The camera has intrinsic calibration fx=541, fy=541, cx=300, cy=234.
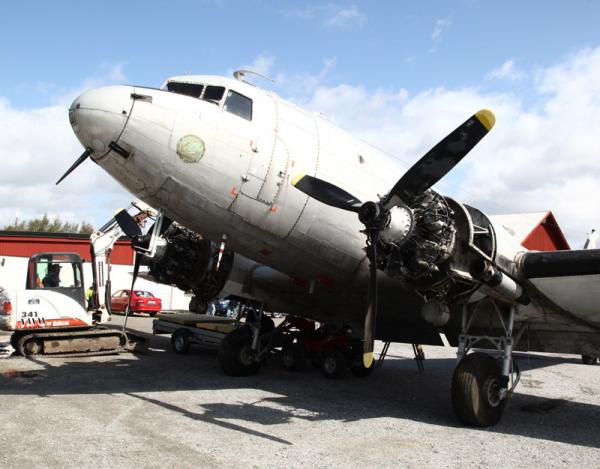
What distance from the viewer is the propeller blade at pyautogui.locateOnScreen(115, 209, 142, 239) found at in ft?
42.7

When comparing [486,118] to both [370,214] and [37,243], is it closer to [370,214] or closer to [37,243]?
[370,214]

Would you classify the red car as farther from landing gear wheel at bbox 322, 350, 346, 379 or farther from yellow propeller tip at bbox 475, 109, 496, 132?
yellow propeller tip at bbox 475, 109, 496, 132

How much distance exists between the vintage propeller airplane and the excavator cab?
24.3 ft

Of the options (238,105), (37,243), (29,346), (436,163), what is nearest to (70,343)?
(29,346)

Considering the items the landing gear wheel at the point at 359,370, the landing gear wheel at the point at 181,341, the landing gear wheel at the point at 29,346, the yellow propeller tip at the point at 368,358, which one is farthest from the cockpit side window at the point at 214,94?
the landing gear wheel at the point at 181,341

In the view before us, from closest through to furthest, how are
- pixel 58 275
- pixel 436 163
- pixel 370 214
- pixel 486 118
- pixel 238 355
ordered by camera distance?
pixel 486 118 → pixel 436 163 → pixel 370 214 → pixel 238 355 → pixel 58 275

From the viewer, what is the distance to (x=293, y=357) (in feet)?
49.2

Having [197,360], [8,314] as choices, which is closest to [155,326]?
[197,360]

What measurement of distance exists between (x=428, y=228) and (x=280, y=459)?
4442 mm

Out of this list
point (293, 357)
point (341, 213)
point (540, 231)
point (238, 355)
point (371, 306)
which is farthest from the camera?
point (540, 231)

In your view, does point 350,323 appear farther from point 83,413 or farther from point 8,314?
point 8,314

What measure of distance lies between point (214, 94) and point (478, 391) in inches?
273

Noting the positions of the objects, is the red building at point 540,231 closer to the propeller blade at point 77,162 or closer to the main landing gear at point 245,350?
the main landing gear at point 245,350

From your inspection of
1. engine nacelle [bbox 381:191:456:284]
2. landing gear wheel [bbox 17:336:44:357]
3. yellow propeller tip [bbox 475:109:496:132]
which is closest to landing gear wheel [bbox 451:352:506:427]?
engine nacelle [bbox 381:191:456:284]
